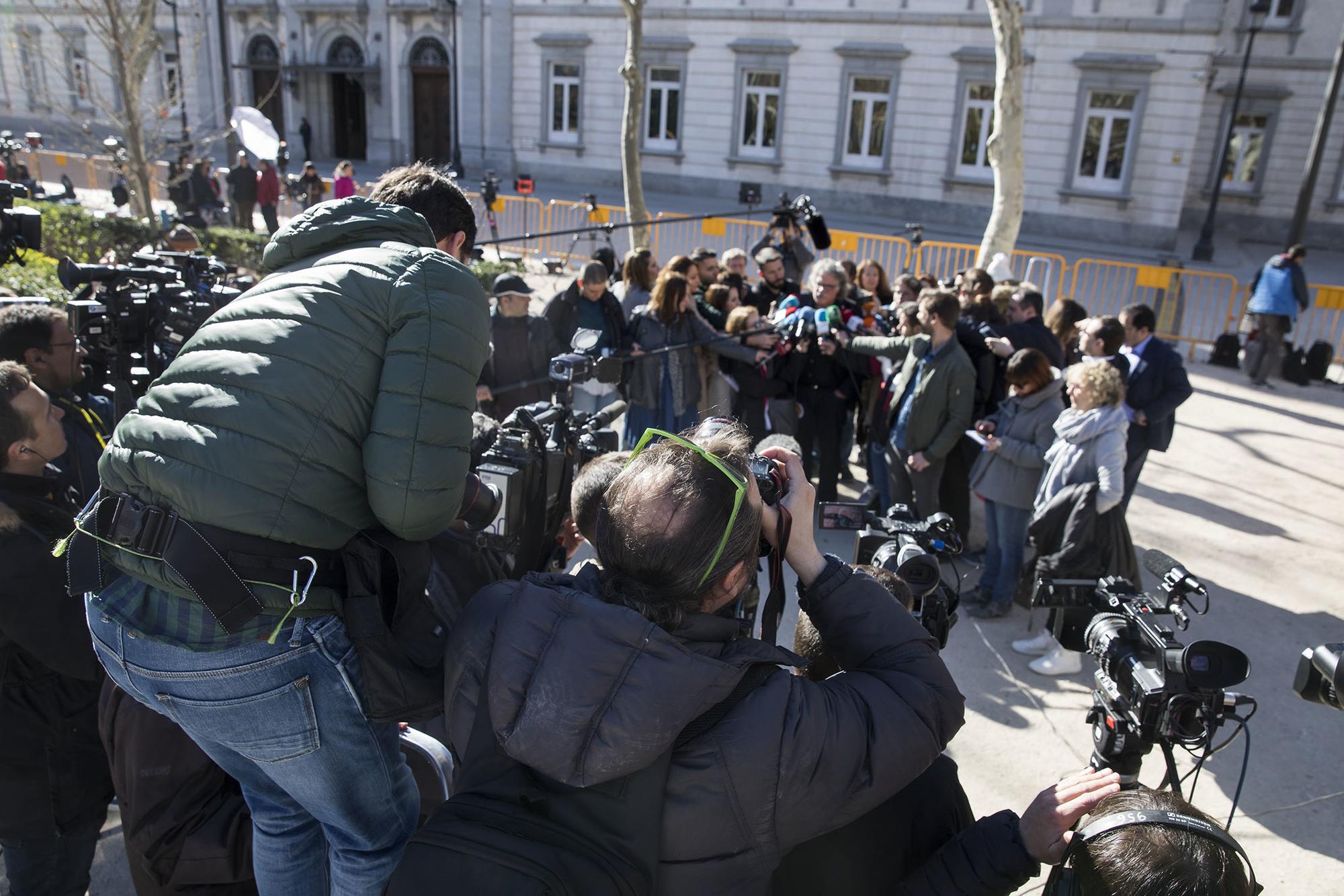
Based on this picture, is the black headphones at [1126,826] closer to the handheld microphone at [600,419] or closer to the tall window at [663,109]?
the handheld microphone at [600,419]

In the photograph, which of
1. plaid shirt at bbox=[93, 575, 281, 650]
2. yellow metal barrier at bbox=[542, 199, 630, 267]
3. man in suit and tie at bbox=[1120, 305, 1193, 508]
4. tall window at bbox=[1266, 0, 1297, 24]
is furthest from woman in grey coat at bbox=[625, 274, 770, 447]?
tall window at bbox=[1266, 0, 1297, 24]

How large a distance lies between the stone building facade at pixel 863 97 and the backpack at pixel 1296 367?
10.8 m

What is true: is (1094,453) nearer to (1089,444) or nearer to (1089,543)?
(1089,444)

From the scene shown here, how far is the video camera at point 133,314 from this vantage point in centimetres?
345

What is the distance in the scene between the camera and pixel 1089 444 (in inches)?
171

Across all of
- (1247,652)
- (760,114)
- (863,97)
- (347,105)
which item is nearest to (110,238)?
(1247,652)

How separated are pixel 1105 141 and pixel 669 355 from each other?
59.8 ft

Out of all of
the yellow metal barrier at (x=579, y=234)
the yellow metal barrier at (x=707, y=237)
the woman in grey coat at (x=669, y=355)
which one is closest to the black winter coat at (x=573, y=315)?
the woman in grey coat at (x=669, y=355)

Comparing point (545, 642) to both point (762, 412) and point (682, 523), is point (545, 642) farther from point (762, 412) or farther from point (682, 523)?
point (762, 412)

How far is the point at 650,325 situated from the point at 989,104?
17.9 metres

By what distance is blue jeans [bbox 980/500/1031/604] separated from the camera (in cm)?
491

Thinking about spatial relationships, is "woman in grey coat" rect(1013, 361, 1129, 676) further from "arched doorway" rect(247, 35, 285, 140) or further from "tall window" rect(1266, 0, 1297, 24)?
"arched doorway" rect(247, 35, 285, 140)

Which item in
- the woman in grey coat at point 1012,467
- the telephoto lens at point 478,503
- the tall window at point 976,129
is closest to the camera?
the telephoto lens at point 478,503

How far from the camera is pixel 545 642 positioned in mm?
1411
